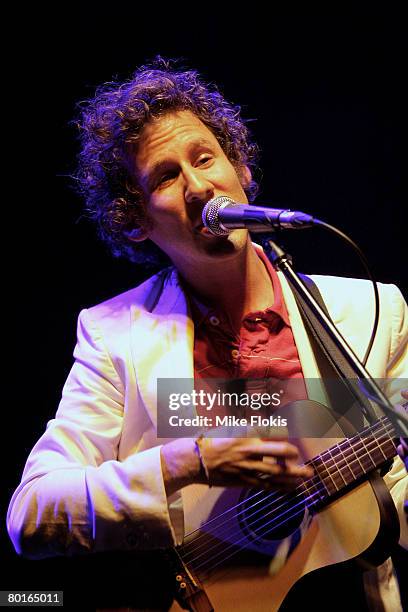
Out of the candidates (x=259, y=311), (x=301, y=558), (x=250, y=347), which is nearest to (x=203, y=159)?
(x=259, y=311)

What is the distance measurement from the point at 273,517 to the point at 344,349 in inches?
28.9

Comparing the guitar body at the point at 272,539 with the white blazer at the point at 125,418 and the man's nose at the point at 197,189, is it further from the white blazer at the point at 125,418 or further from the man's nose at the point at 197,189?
the man's nose at the point at 197,189

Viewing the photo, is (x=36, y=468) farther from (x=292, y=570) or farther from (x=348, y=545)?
(x=348, y=545)

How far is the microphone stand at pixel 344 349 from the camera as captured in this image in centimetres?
140

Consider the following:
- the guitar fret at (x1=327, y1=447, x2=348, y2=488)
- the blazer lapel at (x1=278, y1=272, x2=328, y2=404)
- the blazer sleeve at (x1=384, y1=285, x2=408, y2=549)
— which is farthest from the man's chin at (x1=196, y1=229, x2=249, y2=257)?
the guitar fret at (x1=327, y1=447, x2=348, y2=488)

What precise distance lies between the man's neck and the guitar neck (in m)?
0.67

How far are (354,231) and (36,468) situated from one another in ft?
5.95

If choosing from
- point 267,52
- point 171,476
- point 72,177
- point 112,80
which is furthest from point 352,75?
point 171,476

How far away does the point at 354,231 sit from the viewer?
9.68 ft

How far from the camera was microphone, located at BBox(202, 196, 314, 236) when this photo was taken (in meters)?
1.46

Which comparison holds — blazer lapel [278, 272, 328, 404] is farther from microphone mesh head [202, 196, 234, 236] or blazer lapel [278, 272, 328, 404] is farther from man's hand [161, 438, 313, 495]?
microphone mesh head [202, 196, 234, 236]

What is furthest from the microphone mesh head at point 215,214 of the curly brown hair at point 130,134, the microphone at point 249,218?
the curly brown hair at point 130,134

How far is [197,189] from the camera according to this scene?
7.13 feet

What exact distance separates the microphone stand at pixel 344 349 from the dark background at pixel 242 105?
151 centimetres
